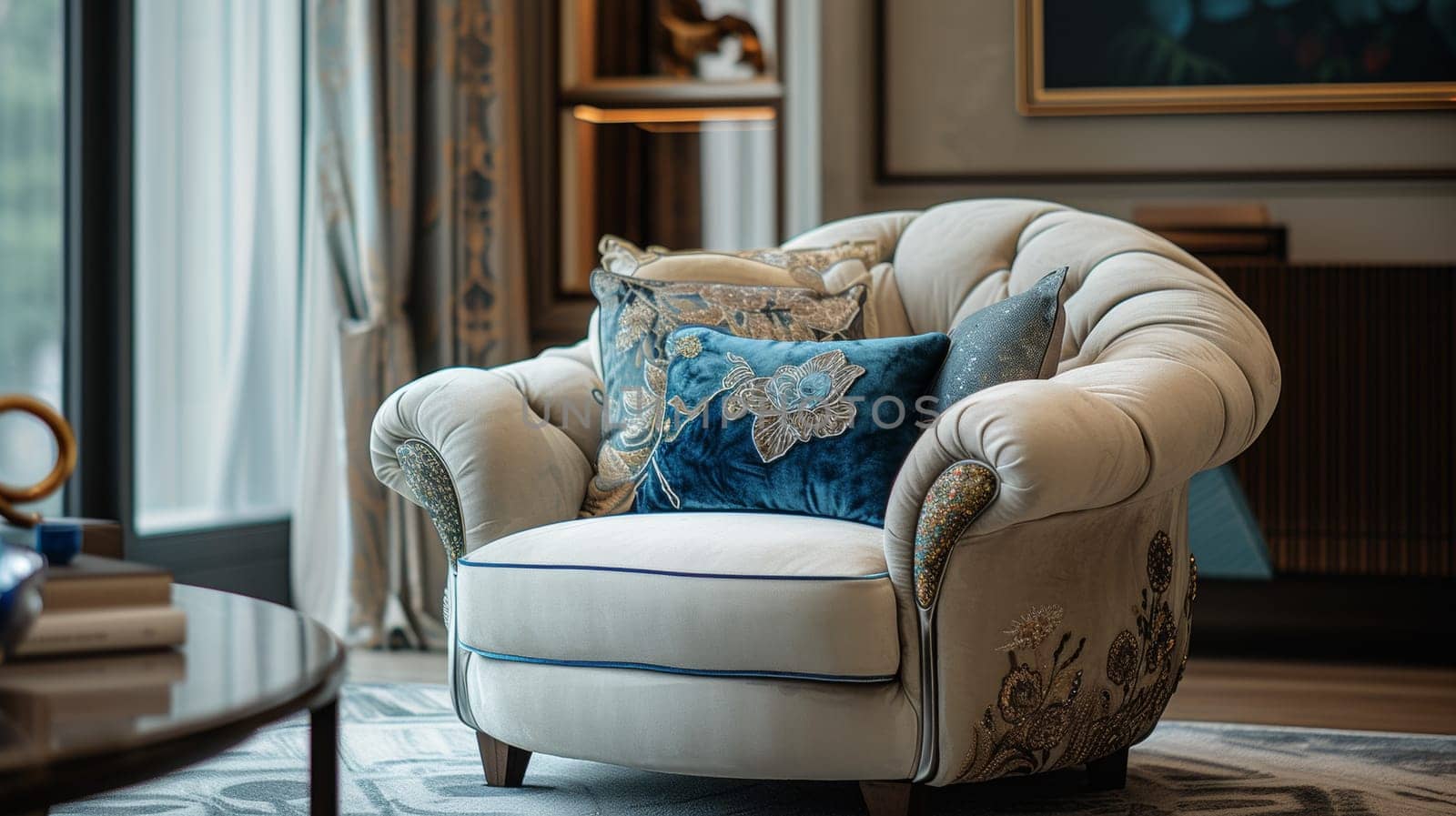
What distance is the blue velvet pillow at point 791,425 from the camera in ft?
6.22

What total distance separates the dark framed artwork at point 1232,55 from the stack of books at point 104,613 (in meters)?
2.67

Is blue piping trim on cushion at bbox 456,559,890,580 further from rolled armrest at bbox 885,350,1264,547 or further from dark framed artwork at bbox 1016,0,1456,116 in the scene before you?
dark framed artwork at bbox 1016,0,1456,116

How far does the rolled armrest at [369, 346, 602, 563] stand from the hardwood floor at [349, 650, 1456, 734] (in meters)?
0.92

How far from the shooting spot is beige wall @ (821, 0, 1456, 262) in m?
3.27

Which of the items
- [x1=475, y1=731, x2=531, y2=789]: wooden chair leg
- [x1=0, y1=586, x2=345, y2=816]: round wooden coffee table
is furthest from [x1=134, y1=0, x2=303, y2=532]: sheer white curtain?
[x1=0, y1=586, x2=345, y2=816]: round wooden coffee table

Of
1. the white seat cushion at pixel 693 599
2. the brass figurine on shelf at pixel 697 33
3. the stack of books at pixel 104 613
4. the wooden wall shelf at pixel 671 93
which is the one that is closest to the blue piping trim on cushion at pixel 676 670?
the white seat cushion at pixel 693 599

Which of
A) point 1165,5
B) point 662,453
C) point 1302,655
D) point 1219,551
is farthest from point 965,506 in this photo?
point 1165,5

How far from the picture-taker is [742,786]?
204cm

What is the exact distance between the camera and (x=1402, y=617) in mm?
3127

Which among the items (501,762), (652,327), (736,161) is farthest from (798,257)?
(736,161)

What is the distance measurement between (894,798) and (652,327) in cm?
81

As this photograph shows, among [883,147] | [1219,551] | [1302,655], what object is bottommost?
[1302,655]

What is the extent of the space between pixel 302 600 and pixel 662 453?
1.58 m

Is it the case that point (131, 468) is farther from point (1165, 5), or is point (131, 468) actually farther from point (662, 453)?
point (1165, 5)
